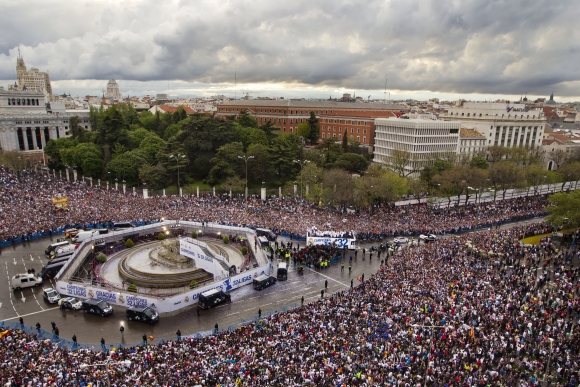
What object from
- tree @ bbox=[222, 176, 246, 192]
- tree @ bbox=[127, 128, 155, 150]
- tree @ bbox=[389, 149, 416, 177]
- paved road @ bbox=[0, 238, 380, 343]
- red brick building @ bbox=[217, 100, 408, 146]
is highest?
red brick building @ bbox=[217, 100, 408, 146]

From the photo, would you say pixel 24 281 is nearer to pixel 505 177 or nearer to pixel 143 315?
pixel 143 315

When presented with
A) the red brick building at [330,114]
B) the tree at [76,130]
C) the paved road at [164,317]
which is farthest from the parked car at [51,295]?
the red brick building at [330,114]

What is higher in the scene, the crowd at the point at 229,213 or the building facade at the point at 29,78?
the building facade at the point at 29,78

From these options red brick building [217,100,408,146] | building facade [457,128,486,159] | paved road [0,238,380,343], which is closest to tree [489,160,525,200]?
building facade [457,128,486,159]

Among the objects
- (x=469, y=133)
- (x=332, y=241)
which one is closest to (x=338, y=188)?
(x=332, y=241)

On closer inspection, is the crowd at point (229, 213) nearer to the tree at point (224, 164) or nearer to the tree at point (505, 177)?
the tree at point (505, 177)

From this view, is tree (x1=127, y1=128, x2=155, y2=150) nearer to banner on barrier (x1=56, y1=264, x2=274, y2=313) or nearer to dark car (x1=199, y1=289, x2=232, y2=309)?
banner on barrier (x1=56, y1=264, x2=274, y2=313)

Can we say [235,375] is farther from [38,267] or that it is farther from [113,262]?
[38,267]
